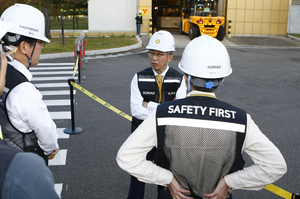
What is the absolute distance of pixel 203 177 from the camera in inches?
77.4

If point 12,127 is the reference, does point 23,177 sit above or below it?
above

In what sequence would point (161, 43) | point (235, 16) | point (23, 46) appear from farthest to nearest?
point (235, 16)
point (161, 43)
point (23, 46)

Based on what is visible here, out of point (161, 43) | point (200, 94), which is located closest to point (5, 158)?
point (200, 94)

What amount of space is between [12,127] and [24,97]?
0.28m

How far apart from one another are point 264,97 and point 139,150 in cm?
728

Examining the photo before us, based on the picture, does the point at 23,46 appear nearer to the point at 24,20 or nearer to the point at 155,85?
the point at 24,20

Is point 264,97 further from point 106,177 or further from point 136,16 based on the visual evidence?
point 136,16

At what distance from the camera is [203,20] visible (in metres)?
21.4

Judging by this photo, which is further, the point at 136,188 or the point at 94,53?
the point at 94,53

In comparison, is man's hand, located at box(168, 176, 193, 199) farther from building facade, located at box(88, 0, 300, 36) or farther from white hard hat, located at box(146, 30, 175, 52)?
building facade, located at box(88, 0, 300, 36)

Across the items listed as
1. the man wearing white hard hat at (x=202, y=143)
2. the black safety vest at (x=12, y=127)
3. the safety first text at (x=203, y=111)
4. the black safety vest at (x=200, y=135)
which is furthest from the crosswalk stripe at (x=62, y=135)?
the safety first text at (x=203, y=111)

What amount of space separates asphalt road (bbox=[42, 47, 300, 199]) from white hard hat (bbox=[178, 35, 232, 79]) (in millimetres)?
2393

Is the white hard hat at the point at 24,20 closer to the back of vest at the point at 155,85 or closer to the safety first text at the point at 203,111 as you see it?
the back of vest at the point at 155,85

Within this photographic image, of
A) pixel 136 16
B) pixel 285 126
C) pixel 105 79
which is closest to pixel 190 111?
pixel 285 126
